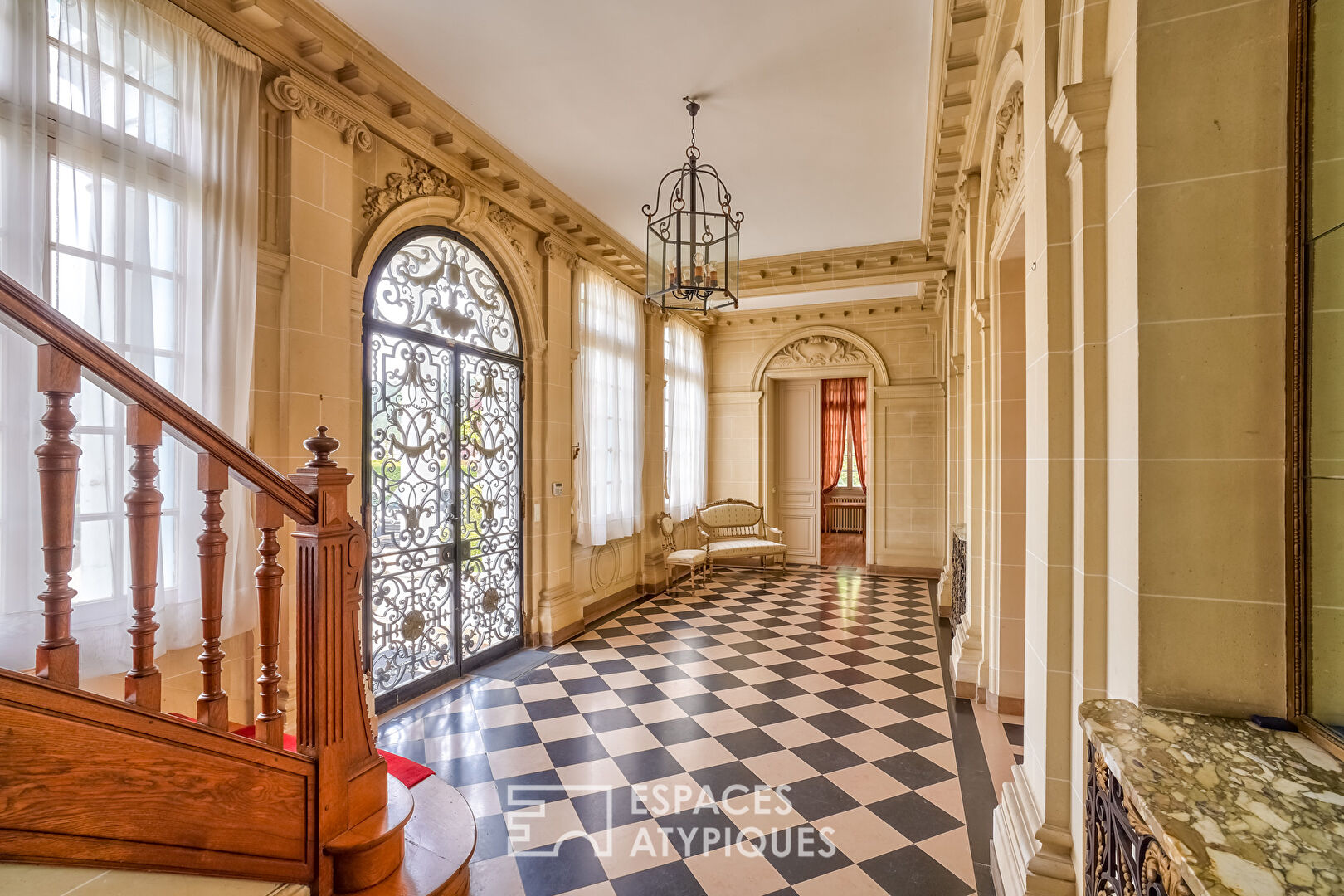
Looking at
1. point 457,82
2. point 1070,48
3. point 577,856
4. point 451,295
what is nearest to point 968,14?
point 1070,48

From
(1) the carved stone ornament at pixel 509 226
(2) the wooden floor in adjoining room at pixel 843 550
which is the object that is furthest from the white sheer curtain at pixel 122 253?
(2) the wooden floor in adjoining room at pixel 843 550

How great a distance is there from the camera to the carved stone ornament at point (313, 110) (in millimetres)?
2852

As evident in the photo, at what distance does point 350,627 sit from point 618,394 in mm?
4351

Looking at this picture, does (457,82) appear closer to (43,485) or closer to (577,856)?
Answer: (43,485)

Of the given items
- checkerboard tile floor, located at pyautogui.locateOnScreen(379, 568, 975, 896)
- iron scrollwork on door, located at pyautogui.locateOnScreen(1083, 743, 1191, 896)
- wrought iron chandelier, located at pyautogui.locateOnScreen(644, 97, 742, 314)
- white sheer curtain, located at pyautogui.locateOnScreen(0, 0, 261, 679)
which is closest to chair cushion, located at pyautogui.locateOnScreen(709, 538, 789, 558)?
checkerboard tile floor, located at pyautogui.locateOnScreen(379, 568, 975, 896)

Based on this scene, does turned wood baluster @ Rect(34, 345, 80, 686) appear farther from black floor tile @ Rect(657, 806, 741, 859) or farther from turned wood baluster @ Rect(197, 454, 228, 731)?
black floor tile @ Rect(657, 806, 741, 859)

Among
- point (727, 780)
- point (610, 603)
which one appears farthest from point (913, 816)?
point (610, 603)

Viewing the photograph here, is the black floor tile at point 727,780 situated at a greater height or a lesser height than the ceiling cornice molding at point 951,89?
lesser

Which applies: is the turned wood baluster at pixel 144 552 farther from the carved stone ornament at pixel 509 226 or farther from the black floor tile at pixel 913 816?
the carved stone ornament at pixel 509 226

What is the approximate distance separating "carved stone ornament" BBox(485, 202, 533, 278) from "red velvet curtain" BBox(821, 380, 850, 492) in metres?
7.70

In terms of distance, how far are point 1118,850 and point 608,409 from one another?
16.7ft

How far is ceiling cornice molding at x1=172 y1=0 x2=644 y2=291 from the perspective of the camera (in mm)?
2699

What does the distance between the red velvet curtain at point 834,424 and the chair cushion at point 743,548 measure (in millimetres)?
4220

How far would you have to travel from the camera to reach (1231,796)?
98 centimetres
